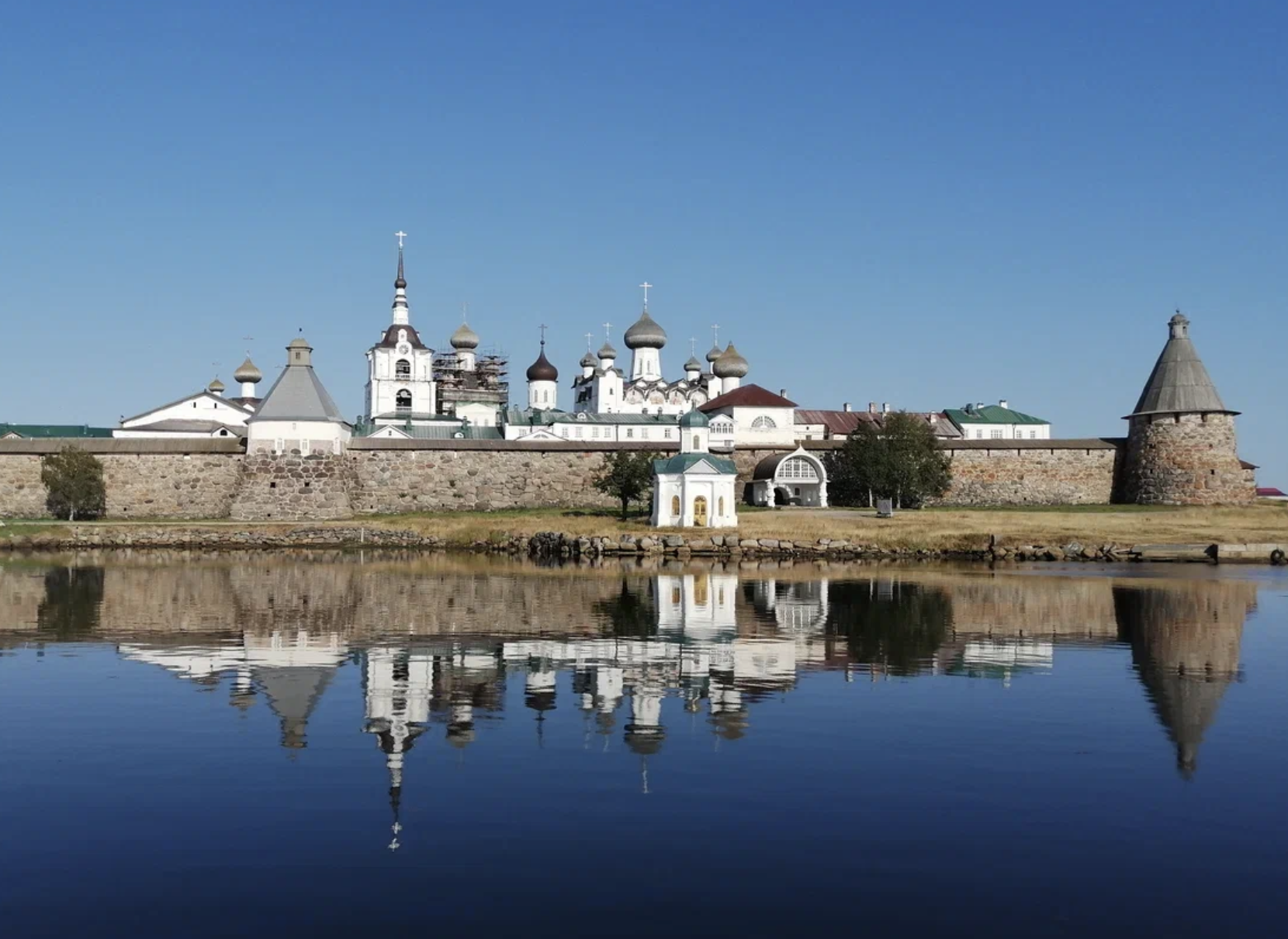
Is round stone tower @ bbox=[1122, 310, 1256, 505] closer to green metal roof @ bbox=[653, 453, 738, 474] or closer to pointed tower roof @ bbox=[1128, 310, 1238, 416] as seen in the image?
pointed tower roof @ bbox=[1128, 310, 1238, 416]

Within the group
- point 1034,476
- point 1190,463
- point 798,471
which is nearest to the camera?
point 1190,463

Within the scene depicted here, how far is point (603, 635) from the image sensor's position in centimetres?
1477

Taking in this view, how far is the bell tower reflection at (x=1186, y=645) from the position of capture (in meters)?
10.2

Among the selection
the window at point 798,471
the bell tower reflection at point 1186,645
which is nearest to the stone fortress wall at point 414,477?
the window at point 798,471

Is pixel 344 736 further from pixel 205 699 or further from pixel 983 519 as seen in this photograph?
pixel 983 519

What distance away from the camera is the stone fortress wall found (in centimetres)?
3641

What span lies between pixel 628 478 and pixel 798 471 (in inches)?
302

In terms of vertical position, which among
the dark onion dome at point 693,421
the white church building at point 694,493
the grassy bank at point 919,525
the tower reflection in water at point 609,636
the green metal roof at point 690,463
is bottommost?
the tower reflection in water at point 609,636

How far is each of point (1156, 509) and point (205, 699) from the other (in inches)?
1340

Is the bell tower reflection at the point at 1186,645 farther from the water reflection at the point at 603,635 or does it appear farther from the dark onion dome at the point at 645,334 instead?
the dark onion dome at the point at 645,334

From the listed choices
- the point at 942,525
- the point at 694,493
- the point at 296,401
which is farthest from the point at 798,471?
the point at 296,401

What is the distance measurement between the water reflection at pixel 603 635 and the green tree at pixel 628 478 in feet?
38.2

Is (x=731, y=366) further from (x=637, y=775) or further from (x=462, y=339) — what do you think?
(x=637, y=775)

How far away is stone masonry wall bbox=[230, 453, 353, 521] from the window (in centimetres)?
1421
